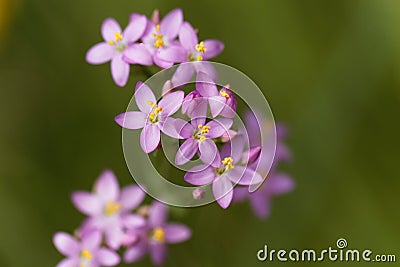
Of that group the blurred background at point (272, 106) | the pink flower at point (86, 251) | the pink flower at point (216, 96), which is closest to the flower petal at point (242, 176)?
the pink flower at point (216, 96)

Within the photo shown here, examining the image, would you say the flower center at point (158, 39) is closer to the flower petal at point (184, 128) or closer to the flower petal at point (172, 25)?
the flower petal at point (172, 25)

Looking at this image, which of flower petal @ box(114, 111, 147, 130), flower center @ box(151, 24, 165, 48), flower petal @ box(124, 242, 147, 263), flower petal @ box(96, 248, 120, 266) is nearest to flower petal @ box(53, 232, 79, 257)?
flower petal @ box(96, 248, 120, 266)

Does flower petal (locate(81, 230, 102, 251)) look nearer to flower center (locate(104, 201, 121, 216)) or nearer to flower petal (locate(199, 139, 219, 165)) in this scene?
flower center (locate(104, 201, 121, 216))

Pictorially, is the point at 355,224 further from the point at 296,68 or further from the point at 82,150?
the point at 82,150

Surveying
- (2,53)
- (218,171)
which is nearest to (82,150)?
(2,53)

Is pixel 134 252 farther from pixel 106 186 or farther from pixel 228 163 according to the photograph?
pixel 228 163

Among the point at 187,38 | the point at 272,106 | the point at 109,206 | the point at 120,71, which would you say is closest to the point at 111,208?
the point at 109,206
